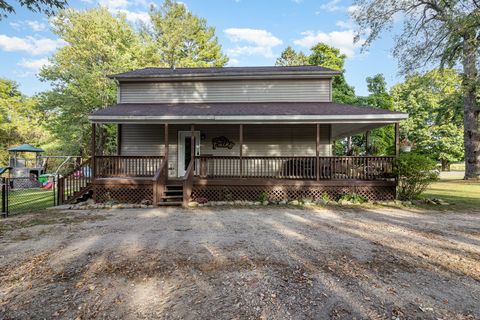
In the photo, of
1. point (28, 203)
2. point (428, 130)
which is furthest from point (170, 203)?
point (428, 130)

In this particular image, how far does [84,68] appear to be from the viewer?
20.5 metres

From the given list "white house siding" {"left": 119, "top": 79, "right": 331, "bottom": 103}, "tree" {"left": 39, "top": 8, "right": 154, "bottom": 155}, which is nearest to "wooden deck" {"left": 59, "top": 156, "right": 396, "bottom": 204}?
"white house siding" {"left": 119, "top": 79, "right": 331, "bottom": 103}

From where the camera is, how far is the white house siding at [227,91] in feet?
38.9

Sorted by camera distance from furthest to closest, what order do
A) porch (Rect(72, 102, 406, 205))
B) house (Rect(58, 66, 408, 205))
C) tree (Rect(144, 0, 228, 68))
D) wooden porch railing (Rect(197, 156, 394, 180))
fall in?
tree (Rect(144, 0, 228, 68)), wooden porch railing (Rect(197, 156, 394, 180)), house (Rect(58, 66, 408, 205)), porch (Rect(72, 102, 406, 205))

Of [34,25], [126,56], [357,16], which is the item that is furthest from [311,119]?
[34,25]

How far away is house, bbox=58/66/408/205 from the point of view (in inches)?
359

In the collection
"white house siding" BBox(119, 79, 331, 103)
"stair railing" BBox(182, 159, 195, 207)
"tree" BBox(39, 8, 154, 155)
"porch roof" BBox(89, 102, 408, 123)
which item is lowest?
"stair railing" BBox(182, 159, 195, 207)

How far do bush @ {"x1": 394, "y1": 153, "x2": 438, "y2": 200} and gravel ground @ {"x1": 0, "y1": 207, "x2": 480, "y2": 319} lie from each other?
235cm

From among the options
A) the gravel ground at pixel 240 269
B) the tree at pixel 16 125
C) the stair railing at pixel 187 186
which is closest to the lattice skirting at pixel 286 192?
the stair railing at pixel 187 186

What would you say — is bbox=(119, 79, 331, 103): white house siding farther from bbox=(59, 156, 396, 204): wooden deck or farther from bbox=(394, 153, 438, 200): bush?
bbox=(394, 153, 438, 200): bush

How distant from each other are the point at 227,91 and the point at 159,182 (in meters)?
5.68

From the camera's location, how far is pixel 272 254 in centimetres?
420

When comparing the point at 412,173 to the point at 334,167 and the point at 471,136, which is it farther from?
the point at 471,136

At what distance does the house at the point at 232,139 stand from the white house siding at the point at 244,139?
45mm
